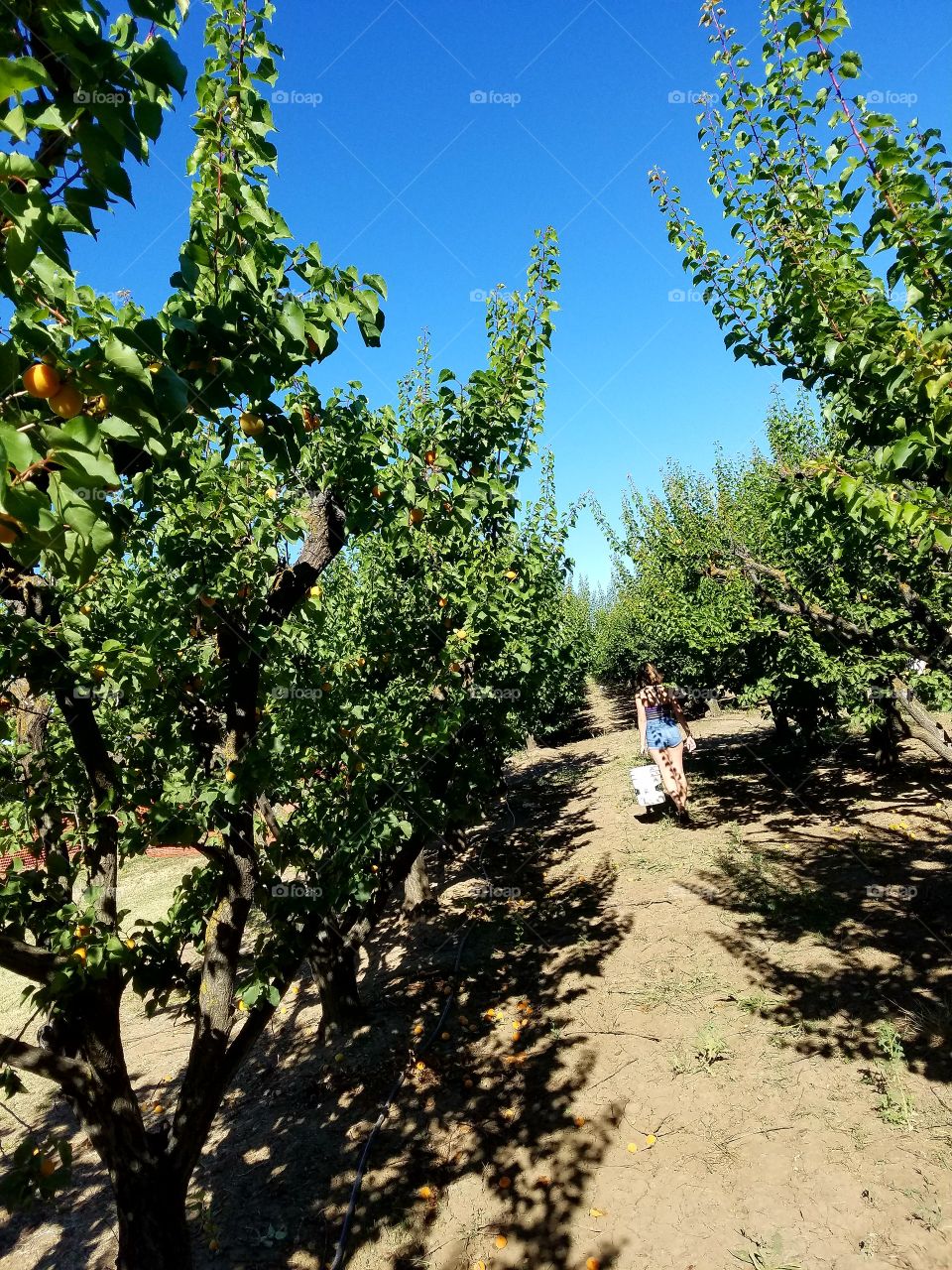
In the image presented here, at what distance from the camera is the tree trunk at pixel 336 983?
20.1ft

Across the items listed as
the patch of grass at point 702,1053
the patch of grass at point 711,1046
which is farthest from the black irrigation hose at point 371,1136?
the patch of grass at point 711,1046

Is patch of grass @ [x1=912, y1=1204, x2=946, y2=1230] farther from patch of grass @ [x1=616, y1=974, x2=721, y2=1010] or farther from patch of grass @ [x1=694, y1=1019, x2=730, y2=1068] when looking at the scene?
patch of grass @ [x1=616, y1=974, x2=721, y2=1010]

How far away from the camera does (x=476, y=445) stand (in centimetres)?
475

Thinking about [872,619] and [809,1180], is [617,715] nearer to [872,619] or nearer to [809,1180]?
[872,619]

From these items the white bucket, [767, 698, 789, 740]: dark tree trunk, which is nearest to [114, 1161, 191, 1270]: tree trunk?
the white bucket

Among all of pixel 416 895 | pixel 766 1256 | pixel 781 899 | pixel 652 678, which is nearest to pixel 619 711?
pixel 652 678

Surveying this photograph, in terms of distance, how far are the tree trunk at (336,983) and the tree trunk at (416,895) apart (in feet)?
8.57

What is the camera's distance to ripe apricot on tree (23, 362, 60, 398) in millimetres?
1245

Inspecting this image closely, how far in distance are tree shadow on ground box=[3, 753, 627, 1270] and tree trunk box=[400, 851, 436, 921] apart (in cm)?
96

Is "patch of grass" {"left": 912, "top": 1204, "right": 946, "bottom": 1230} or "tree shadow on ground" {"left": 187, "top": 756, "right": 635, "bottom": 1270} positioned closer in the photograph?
"patch of grass" {"left": 912, "top": 1204, "right": 946, "bottom": 1230}

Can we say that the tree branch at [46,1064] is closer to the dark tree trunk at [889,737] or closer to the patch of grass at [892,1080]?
the patch of grass at [892,1080]

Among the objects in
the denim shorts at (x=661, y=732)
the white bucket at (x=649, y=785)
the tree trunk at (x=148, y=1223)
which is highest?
the denim shorts at (x=661, y=732)

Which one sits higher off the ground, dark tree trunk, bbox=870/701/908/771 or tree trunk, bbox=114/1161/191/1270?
dark tree trunk, bbox=870/701/908/771

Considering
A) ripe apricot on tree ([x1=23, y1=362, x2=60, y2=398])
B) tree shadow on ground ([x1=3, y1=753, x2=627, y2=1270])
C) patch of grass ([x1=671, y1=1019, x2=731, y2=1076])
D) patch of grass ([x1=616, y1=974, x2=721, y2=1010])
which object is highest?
ripe apricot on tree ([x1=23, y1=362, x2=60, y2=398])
